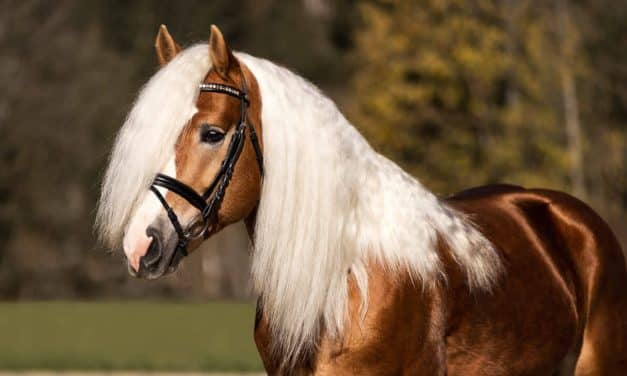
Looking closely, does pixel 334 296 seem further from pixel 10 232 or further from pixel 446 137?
pixel 10 232

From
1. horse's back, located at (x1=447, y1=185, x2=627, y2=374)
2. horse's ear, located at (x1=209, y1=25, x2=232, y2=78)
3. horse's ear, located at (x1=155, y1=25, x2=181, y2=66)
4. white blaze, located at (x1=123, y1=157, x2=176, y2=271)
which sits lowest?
horse's back, located at (x1=447, y1=185, x2=627, y2=374)

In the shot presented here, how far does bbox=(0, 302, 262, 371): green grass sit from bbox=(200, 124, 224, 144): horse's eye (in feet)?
31.6

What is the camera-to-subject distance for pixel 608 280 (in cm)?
614

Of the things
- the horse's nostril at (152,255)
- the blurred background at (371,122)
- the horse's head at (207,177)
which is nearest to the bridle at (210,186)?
the horse's head at (207,177)

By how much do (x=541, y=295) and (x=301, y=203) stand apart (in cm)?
144

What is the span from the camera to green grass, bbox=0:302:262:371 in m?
14.6

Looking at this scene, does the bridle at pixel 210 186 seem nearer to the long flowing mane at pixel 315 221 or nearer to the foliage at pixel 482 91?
the long flowing mane at pixel 315 221

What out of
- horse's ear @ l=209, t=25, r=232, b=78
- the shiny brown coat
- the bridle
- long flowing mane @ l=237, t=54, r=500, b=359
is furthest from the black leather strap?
the shiny brown coat

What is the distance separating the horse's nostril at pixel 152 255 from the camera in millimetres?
4297

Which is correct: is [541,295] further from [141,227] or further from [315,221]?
[141,227]

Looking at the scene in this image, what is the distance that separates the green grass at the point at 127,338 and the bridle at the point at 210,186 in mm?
9582

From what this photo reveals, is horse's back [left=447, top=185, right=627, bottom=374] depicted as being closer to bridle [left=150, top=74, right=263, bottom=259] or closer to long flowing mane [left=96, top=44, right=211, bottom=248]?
bridle [left=150, top=74, right=263, bottom=259]

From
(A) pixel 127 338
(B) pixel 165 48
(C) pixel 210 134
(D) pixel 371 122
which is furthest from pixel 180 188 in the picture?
(D) pixel 371 122

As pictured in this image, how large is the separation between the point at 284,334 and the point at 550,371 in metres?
1.58
